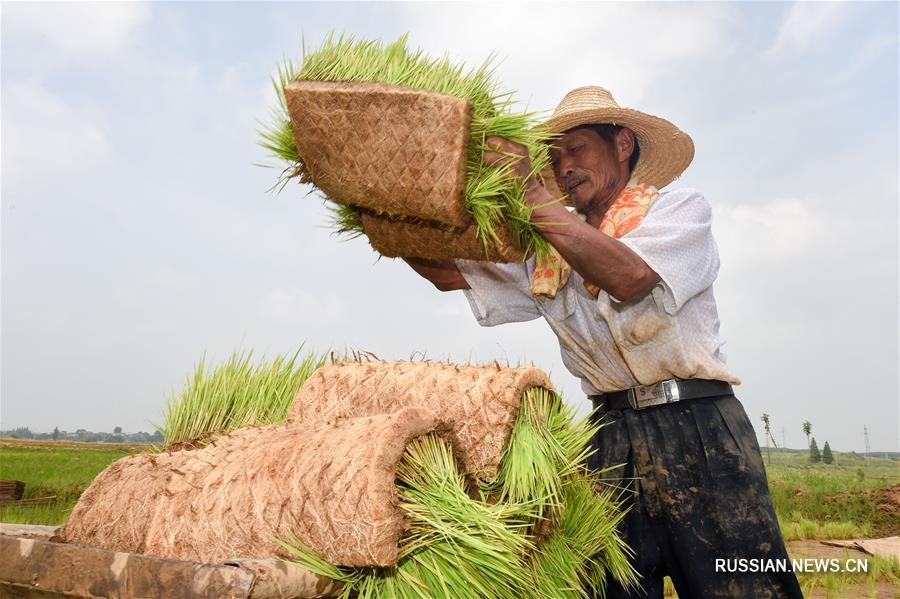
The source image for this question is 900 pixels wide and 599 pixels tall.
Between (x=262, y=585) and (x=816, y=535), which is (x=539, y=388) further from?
(x=816, y=535)

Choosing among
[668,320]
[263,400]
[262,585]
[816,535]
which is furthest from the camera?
[816,535]

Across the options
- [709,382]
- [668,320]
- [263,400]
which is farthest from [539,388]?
[263,400]

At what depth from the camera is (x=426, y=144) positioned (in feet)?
6.74

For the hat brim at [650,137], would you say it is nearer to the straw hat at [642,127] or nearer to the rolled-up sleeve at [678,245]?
the straw hat at [642,127]

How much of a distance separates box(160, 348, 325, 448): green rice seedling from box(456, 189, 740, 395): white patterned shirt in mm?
1203

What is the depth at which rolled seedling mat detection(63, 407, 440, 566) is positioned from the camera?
1.52m

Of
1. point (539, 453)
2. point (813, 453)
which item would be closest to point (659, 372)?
point (539, 453)

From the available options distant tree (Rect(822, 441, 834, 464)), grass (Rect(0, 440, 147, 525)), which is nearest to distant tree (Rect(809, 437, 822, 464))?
distant tree (Rect(822, 441, 834, 464))

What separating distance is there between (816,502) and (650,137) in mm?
9454

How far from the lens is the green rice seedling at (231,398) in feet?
9.85

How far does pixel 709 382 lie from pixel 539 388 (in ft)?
3.21

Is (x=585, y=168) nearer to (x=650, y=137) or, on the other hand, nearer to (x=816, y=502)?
(x=650, y=137)

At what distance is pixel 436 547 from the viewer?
1624 millimetres

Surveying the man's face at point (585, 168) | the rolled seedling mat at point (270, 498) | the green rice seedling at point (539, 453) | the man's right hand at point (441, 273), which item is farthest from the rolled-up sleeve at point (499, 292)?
the rolled seedling mat at point (270, 498)
